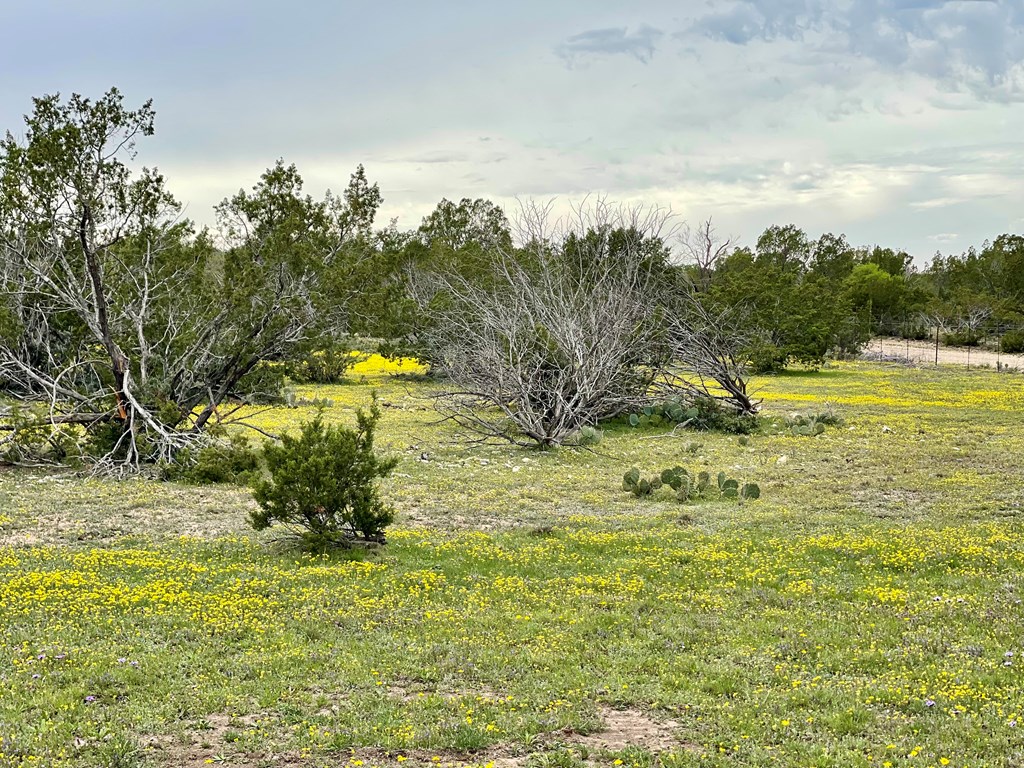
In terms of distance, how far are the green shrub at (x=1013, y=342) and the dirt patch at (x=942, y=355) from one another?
0.48 m

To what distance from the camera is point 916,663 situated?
22.3 feet

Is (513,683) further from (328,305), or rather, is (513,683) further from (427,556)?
(328,305)

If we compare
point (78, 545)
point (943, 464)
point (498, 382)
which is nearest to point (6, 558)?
point (78, 545)

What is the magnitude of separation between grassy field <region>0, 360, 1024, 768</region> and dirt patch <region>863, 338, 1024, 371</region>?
35198 millimetres

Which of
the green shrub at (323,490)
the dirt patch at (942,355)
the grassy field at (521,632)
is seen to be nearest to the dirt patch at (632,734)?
the grassy field at (521,632)

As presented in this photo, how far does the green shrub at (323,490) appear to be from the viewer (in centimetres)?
1024

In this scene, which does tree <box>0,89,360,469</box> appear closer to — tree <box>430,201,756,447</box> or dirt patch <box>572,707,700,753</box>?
tree <box>430,201,756,447</box>

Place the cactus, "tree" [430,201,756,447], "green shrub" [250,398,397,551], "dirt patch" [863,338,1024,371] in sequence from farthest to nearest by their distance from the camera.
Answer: "dirt patch" [863,338,1024,371] < "tree" [430,201,756,447] < the cactus < "green shrub" [250,398,397,551]

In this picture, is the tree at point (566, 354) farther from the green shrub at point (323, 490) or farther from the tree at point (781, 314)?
the green shrub at point (323, 490)

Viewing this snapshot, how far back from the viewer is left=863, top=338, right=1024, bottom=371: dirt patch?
46.2 metres

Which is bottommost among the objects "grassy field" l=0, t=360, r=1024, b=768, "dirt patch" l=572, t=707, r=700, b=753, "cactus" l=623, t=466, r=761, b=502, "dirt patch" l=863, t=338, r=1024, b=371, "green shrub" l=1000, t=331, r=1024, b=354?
"dirt patch" l=572, t=707, r=700, b=753

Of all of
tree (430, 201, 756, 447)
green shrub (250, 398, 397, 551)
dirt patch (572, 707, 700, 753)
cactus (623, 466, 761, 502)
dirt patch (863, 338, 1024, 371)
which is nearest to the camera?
dirt patch (572, 707, 700, 753)

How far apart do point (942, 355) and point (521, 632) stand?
170 feet

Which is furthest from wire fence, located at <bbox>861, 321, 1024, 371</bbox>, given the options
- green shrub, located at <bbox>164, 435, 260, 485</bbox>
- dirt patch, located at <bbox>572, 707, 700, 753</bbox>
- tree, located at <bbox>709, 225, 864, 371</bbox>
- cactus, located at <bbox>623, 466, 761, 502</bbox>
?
dirt patch, located at <bbox>572, 707, 700, 753</bbox>
